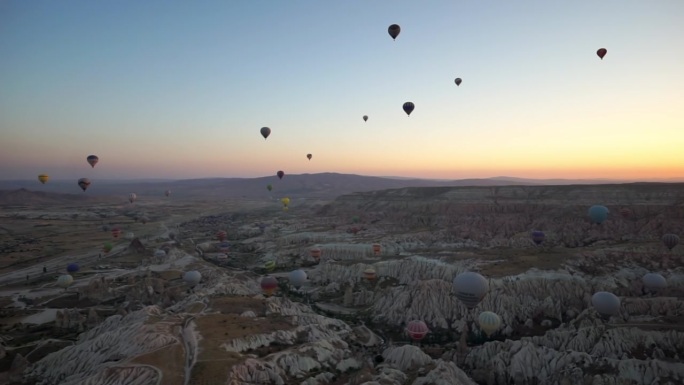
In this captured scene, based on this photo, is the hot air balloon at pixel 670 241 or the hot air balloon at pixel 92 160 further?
the hot air balloon at pixel 92 160

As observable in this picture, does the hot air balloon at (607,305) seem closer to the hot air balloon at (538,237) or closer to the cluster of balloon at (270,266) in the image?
the hot air balloon at (538,237)

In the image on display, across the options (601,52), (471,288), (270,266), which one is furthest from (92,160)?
(601,52)

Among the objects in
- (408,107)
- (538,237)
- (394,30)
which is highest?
(394,30)

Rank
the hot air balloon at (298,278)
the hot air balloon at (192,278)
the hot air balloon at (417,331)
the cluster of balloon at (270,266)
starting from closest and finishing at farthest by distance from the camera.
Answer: the hot air balloon at (417,331) → the hot air balloon at (298,278) → the hot air balloon at (192,278) → the cluster of balloon at (270,266)

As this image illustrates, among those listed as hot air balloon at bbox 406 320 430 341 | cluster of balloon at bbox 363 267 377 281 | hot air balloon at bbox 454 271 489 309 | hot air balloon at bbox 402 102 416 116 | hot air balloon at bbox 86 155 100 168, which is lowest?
hot air balloon at bbox 406 320 430 341

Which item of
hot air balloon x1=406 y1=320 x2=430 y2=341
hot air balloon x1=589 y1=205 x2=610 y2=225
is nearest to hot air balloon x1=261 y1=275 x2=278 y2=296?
hot air balloon x1=406 y1=320 x2=430 y2=341

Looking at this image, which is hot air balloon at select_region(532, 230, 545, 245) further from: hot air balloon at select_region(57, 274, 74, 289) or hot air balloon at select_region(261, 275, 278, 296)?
hot air balloon at select_region(57, 274, 74, 289)

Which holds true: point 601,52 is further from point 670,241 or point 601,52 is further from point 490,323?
point 490,323

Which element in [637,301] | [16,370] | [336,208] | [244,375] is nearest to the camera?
[244,375]

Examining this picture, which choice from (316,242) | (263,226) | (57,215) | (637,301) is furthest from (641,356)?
(57,215)

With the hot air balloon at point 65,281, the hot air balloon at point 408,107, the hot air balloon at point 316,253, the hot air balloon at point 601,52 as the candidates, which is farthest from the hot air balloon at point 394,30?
the hot air balloon at point 65,281

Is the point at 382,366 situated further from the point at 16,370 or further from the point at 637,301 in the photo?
the point at 16,370
